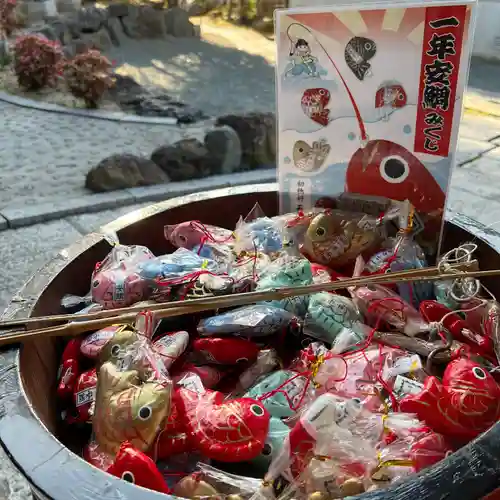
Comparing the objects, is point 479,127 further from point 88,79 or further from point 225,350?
point 225,350

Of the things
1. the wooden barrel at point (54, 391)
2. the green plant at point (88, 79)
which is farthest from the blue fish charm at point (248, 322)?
the green plant at point (88, 79)

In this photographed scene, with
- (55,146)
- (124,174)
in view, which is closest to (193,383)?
(124,174)

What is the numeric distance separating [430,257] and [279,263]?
59 cm

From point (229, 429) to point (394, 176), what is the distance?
1.14 metres

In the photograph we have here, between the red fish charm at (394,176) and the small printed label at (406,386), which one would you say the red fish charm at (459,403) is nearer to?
the small printed label at (406,386)

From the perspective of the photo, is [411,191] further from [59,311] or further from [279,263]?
[59,311]

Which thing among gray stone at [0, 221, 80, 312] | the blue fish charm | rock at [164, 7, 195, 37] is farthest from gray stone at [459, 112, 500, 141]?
rock at [164, 7, 195, 37]

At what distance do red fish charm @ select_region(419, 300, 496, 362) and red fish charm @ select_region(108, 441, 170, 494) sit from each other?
3.28ft

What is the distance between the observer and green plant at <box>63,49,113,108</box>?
26.1ft

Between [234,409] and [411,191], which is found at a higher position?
[411,191]

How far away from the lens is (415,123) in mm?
1991

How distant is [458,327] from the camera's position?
1835 mm

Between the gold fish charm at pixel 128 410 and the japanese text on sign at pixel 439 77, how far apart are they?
3.96ft

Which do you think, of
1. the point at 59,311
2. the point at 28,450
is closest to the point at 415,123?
the point at 59,311
